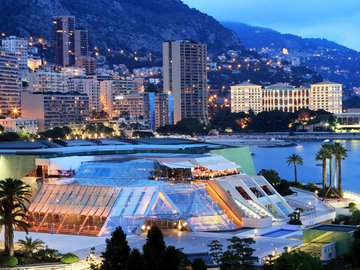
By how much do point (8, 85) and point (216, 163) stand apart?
113266 mm

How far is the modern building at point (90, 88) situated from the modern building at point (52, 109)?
2441 cm

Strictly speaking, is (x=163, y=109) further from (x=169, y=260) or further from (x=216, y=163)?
(x=169, y=260)

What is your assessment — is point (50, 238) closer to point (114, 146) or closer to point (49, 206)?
point (49, 206)

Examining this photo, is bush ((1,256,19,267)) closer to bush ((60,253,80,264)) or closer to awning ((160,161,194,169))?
bush ((60,253,80,264))

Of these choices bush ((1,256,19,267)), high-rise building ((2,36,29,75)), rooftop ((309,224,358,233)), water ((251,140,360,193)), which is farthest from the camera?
high-rise building ((2,36,29,75))

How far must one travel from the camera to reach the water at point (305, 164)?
8568 centimetres

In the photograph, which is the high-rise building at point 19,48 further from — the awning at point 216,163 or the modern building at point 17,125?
the awning at point 216,163

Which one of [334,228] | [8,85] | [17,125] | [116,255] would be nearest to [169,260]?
[116,255]

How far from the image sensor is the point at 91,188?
43.1 metres

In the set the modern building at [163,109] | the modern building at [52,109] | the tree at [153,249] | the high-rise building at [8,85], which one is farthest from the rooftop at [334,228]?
the modern building at [163,109]

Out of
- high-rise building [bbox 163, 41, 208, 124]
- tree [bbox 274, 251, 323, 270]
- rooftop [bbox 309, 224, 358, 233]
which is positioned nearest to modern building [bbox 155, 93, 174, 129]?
high-rise building [bbox 163, 41, 208, 124]

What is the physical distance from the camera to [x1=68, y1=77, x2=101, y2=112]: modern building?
180625 millimetres

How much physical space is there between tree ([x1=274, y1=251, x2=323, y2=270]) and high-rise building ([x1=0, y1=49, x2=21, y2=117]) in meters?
126

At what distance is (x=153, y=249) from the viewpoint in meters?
28.1
